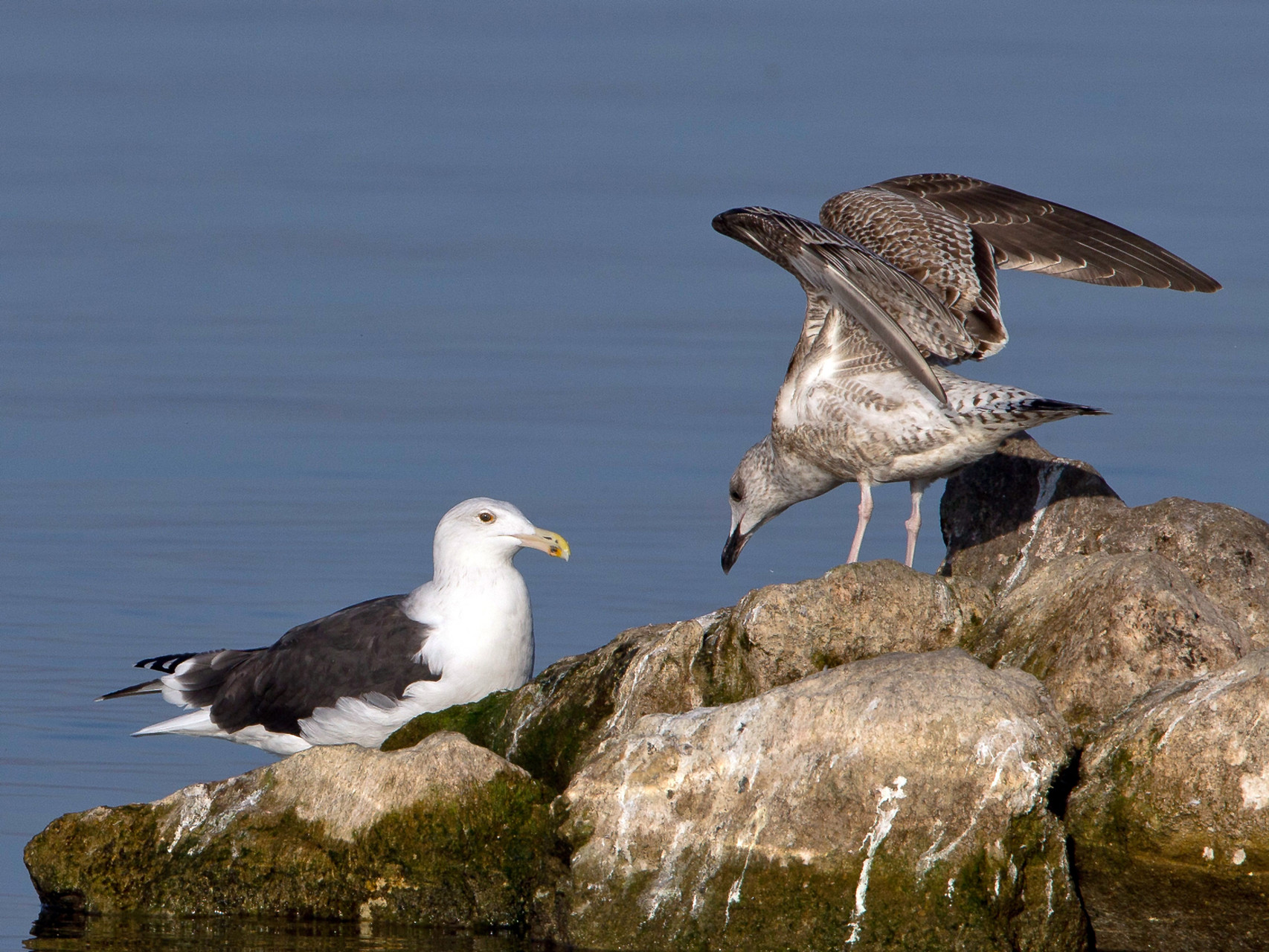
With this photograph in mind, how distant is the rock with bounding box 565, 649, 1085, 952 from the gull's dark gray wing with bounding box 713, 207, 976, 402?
8.54 feet

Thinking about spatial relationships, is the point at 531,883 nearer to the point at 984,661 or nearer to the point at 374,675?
the point at 984,661

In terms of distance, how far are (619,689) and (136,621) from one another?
5.47 m

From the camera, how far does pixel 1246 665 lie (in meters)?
6.10

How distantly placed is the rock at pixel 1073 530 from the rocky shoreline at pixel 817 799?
1558 mm

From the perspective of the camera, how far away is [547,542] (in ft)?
31.6

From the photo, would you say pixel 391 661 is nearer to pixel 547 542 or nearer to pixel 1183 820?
pixel 547 542

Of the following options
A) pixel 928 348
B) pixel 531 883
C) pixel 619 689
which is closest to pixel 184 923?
pixel 531 883

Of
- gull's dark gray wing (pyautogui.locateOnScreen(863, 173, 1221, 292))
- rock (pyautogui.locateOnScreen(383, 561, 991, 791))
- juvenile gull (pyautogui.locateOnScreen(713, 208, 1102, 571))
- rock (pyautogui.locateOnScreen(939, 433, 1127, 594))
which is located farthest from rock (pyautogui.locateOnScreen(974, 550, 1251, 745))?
gull's dark gray wing (pyautogui.locateOnScreen(863, 173, 1221, 292))

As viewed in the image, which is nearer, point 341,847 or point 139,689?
point 341,847

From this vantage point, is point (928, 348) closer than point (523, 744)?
Answer: No

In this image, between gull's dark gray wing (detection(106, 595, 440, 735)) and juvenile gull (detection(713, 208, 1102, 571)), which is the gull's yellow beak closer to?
gull's dark gray wing (detection(106, 595, 440, 735))

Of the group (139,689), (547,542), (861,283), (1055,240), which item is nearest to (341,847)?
(547,542)

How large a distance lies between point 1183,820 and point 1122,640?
3.15 feet

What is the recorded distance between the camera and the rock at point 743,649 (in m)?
7.21
